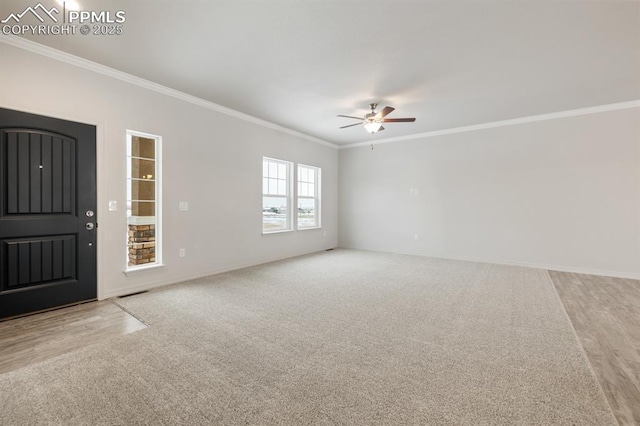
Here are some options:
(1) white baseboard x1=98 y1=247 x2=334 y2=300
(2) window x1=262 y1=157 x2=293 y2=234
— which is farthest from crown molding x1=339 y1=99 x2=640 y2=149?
(1) white baseboard x1=98 y1=247 x2=334 y2=300

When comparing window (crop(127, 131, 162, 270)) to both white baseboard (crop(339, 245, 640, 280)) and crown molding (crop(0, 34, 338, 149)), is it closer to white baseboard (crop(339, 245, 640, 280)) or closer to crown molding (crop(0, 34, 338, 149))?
crown molding (crop(0, 34, 338, 149))

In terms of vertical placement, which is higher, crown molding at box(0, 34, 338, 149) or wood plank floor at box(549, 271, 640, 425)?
crown molding at box(0, 34, 338, 149)

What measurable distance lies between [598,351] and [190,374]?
3.27m

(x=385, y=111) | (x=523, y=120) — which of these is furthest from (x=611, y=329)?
(x=523, y=120)

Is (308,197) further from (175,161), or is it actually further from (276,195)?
(175,161)

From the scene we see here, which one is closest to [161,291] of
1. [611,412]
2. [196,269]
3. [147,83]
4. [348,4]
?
[196,269]

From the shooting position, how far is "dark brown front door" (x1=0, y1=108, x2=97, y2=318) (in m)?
2.88

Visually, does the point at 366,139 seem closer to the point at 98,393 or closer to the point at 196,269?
A: the point at 196,269

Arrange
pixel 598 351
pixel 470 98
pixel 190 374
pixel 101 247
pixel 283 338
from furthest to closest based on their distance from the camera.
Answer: pixel 470 98 → pixel 101 247 → pixel 283 338 → pixel 598 351 → pixel 190 374

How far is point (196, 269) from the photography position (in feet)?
15.0

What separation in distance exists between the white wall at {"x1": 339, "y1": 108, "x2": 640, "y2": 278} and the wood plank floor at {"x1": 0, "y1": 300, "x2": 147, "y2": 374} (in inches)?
225

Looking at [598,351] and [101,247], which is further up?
[101,247]

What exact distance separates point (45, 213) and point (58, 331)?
4.37ft

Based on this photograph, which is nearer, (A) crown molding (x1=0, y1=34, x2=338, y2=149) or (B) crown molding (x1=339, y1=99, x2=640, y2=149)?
(A) crown molding (x1=0, y1=34, x2=338, y2=149)
